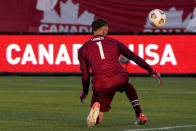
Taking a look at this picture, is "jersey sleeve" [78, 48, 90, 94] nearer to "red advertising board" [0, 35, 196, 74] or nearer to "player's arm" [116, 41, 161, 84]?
"player's arm" [116, 41, 161, 84]

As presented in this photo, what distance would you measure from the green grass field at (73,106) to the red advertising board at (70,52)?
1.19 meters

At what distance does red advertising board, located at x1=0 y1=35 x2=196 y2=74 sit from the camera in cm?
2609

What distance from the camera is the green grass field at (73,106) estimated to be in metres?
11.7

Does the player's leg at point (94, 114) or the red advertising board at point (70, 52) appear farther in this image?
the red advertising board at point (70, 52)

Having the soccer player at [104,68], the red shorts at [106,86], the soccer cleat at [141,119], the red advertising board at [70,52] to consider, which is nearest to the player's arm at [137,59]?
the soccer player at [104,68]

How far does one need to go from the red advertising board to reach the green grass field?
119cm

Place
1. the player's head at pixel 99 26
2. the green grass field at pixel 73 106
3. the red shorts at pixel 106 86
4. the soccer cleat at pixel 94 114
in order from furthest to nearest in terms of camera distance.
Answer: the green grass field at pixel 73 106, the player's head at pixel 99 26, the red shorts at pixel 106 86, the soccer cleat at pixel 94 114

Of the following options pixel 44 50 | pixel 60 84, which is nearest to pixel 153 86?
pixel 60 84

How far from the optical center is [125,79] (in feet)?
37.0

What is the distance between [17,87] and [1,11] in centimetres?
846

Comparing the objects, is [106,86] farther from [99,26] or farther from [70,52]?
[70,52]

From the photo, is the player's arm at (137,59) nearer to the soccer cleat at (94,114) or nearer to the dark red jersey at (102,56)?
the dark red jersey at (102,56)

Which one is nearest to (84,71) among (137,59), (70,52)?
(137,59)

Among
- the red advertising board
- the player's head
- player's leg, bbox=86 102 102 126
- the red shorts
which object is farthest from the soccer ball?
player's leg, bbox=86 102 102 126
